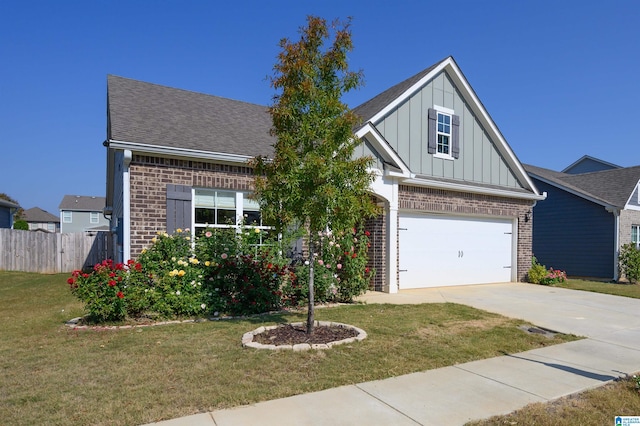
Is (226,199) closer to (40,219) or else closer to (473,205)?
(473,205)

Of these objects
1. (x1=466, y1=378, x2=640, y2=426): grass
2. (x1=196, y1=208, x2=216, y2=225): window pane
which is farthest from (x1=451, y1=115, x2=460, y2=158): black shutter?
(x1=466, y1=378, x2=640, y2=426): grass

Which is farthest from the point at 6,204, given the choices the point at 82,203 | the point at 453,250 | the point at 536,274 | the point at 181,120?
the point at 536,274

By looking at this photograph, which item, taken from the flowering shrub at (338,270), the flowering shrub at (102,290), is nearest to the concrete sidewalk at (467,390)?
the flowering shrub at (338,270)

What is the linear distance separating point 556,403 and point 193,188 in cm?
742

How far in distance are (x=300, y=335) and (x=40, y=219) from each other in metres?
65.5

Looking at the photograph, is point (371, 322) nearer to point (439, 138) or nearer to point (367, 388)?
point (367, 388)

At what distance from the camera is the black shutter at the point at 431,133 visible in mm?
12414

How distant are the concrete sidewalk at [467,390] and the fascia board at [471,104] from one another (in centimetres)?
751

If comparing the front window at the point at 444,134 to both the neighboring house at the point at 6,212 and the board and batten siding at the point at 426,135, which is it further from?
the neighboring house at the point at 6,212

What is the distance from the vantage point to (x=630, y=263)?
1585 cm

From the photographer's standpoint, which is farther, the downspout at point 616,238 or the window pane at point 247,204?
the downspout at point 616,238

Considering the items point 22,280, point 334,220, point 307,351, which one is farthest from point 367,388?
point 22,280

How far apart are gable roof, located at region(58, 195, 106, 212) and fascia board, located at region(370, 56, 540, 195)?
47.3m

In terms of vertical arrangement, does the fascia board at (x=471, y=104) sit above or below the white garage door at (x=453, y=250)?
above
